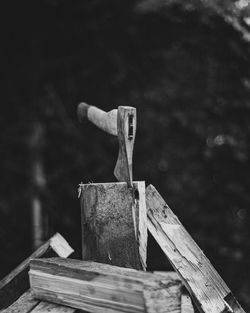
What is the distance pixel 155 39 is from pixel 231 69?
828mm

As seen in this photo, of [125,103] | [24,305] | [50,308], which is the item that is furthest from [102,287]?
[125,103]

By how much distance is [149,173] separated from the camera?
3826mm

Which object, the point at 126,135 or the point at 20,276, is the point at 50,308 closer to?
the point at 20,276

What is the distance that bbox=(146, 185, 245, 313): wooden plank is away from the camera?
1.59m

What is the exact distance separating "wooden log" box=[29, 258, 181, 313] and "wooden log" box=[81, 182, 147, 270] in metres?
0.17

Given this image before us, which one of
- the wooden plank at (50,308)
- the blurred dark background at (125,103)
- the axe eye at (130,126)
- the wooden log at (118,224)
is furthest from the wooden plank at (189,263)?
the blurred dark background at (125,103)

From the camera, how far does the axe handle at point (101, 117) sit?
1856 millimetres

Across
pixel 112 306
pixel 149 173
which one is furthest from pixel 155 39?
pixel 112 306

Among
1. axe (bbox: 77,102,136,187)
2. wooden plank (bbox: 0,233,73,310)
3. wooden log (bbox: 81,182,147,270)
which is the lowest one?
wooden plank (bbox: 0,233,73,310)

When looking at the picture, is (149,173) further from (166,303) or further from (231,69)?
(166,303)

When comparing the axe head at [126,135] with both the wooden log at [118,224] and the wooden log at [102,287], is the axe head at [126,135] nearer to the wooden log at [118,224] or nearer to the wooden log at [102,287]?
the wooden log at [118,224]

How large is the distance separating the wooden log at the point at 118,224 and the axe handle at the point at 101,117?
28 centimetres

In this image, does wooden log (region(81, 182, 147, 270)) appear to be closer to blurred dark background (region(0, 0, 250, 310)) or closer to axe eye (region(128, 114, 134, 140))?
axe eye (region(128, 114, 134, 140))

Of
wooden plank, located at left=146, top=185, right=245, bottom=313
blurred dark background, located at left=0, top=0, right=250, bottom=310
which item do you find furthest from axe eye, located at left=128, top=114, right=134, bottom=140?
blurred dark background, located at left=0, top=0, right=250, bottom=310
